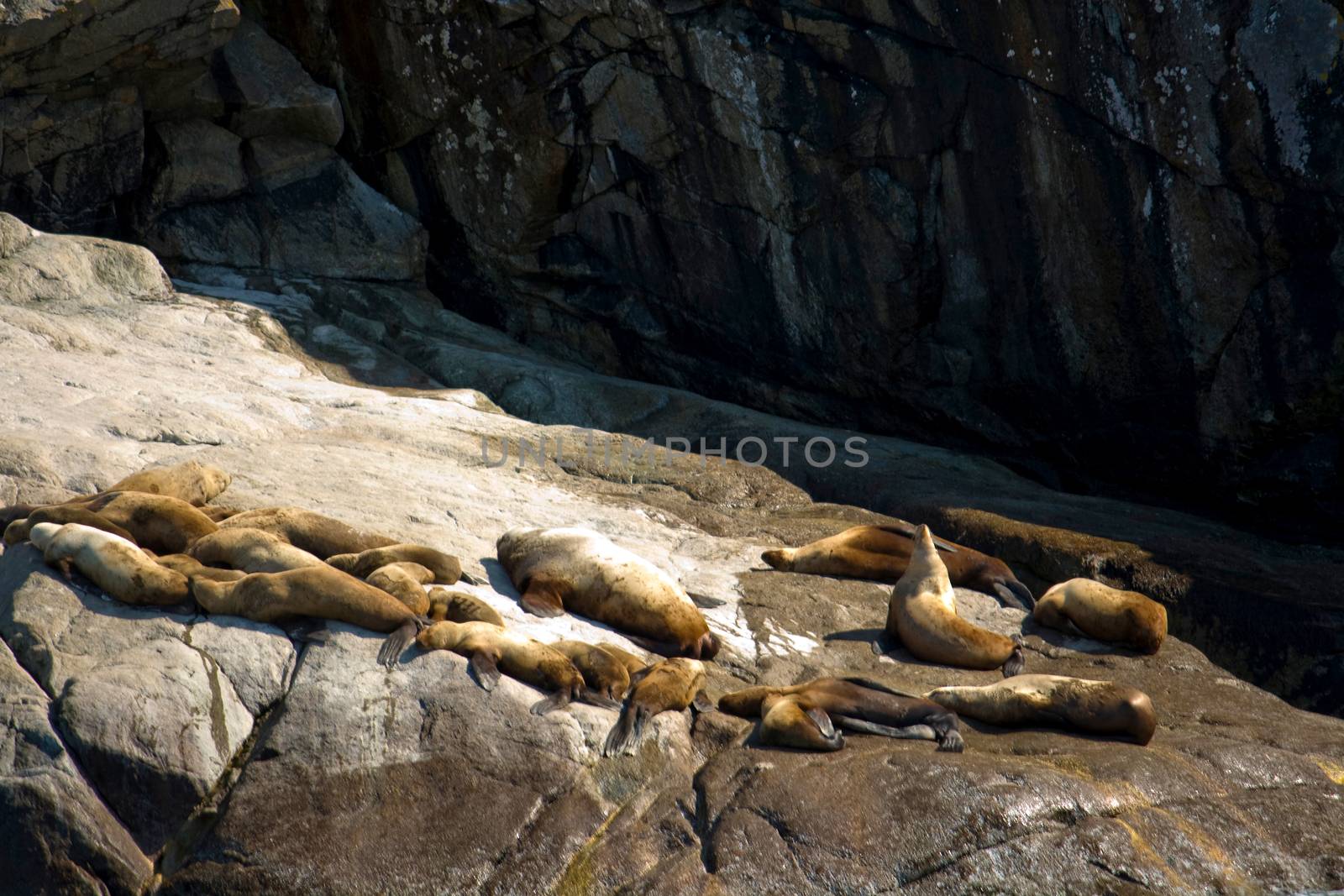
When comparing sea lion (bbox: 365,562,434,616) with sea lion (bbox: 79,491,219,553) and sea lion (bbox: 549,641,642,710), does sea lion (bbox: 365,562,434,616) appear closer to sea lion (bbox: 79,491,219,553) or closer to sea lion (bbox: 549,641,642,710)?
sea lion (bbox: 549,641,642,710)

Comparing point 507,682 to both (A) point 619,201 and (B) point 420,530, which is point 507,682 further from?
(A) point 619,201

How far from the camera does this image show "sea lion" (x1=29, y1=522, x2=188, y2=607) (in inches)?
227

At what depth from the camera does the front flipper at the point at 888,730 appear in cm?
559

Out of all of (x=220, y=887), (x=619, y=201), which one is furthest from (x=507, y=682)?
(x=619, y=201)

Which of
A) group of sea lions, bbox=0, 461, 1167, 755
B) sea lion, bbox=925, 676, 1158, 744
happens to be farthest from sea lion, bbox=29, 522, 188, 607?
sea lion, bbox=925, 676, 1158, 744

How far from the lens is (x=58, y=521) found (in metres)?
6.39

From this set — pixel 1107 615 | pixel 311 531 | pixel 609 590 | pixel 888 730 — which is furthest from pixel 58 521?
pixel 1107 615

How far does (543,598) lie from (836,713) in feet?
5.82

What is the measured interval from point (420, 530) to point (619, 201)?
8.05m

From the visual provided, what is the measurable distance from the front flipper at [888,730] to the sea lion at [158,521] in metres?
3.40

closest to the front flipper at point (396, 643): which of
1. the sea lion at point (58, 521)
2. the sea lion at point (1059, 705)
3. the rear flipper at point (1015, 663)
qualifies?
the sea lion at point (58, 521)

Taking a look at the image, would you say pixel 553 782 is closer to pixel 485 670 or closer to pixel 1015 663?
pixel 485 670

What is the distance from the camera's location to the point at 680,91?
45.5ft

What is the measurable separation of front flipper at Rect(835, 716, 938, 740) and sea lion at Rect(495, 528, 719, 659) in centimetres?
108
